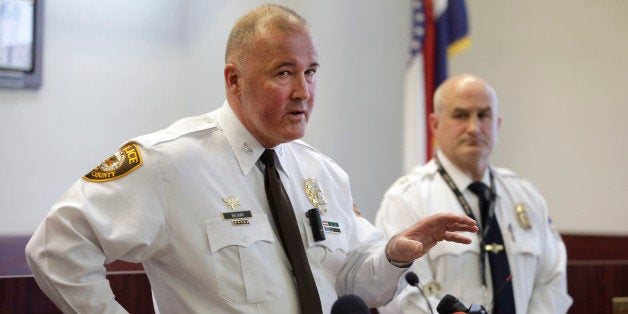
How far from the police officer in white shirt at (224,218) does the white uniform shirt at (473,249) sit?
2.64 ft

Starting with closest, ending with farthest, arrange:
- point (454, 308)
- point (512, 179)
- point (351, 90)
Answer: point (454, 308) → point (512, 179) → point (351, 90)

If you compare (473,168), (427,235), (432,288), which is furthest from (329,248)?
(473,168)

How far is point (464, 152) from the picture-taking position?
3354 millimetres

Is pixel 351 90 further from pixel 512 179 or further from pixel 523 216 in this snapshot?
pixel 523 216

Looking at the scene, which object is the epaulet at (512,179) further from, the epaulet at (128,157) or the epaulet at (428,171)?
the epaulet at (128,157)

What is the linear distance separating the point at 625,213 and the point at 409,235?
341 cm

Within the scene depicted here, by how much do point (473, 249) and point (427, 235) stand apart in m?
1.06

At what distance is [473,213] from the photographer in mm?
3322

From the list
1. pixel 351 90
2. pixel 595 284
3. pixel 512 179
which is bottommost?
pixel 595 284

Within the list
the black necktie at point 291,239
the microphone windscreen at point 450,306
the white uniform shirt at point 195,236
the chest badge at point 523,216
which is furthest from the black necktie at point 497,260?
the microphone windscreen at point 450,306

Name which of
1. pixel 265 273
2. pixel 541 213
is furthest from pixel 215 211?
pixel 541 213

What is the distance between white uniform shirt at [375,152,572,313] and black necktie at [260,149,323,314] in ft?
3.26

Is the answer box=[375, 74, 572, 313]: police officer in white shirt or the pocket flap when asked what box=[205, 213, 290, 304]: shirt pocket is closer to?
the pocket flap

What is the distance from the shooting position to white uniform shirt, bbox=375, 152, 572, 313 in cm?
313
